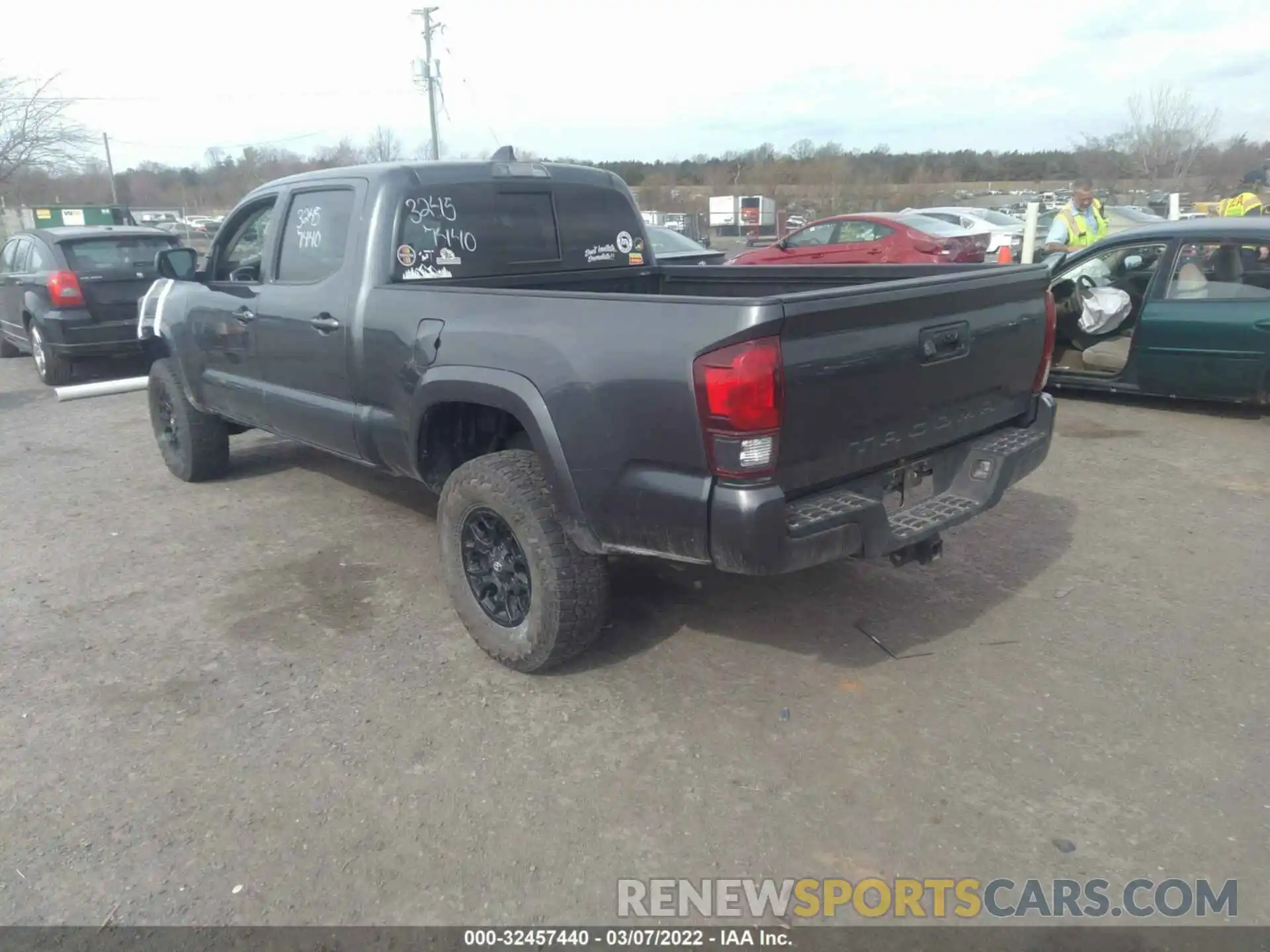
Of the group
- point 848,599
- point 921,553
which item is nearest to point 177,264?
point 848,599

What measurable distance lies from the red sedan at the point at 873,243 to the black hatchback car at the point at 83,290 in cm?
861

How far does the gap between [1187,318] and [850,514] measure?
17.6 feet

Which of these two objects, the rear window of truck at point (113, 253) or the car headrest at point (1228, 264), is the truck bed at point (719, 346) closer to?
the car headrest at point (1228, 264)

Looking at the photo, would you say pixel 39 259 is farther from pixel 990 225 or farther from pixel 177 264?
pixel 990 225

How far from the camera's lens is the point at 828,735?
3.24m

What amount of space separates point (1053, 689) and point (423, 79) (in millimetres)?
36262

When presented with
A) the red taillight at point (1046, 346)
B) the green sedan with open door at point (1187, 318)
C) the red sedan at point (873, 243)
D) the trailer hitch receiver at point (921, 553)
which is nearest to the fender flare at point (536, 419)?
the trailer hitch receiver at point (921, 553)

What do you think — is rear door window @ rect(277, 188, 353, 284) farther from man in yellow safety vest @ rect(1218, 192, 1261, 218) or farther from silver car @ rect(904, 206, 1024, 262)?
silver car @ rect(904, 206, 1024, 262)

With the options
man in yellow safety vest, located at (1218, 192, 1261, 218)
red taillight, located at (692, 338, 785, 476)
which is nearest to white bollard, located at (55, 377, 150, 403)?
red taillight, located at (692, 338, 785, 476)

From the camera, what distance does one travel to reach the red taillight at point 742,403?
9.06 feet

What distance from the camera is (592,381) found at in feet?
10.2

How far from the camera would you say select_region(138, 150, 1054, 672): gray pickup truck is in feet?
9.46

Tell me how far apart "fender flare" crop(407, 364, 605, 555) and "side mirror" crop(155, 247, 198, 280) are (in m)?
2.92

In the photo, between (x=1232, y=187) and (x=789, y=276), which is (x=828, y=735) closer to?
(x=789, y=276)
